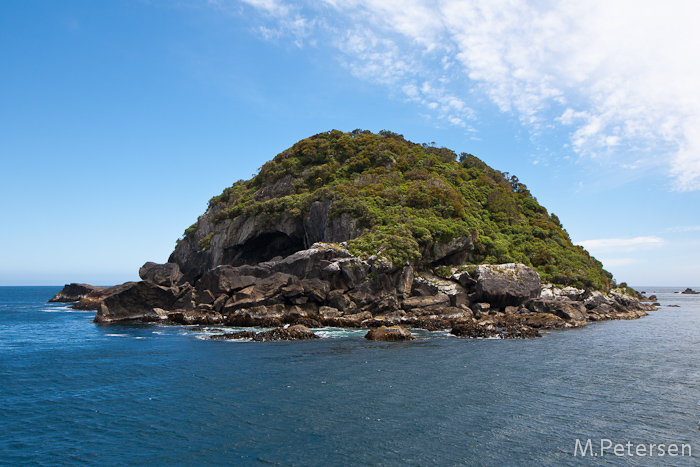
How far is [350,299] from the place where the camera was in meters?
50.0

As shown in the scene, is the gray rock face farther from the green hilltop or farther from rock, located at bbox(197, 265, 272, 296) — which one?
the green hilltop

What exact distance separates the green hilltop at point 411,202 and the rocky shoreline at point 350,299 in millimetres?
3487

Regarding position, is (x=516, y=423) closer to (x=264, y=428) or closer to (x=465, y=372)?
(x=465, y=372)

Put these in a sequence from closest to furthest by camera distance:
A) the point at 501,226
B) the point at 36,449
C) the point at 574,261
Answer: the point at 36,449
the point at 574,261
the point at 501,226

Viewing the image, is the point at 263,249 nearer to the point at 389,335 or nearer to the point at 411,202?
the point at 411,202

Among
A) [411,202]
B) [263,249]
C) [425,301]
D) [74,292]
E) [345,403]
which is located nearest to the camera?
[345,403]

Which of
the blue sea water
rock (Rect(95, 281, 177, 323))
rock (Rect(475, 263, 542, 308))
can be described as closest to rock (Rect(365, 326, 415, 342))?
the blue sea water

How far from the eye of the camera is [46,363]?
96.5ft

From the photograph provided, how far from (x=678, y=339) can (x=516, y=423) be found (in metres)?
32.5

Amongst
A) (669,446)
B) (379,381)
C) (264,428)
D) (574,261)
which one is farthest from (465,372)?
(574,261)

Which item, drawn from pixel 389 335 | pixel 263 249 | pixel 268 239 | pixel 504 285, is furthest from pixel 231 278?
pixel 504 285

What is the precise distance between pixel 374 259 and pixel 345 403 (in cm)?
3231

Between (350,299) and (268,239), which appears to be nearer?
(350,299)

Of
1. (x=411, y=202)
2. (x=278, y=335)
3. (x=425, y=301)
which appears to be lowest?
(x=278, y=335)
